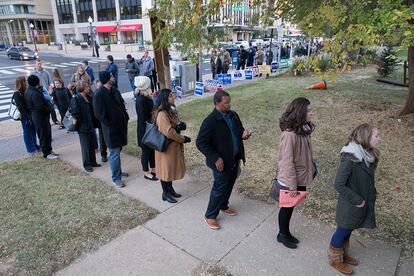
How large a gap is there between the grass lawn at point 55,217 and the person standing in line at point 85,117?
42 centimetres

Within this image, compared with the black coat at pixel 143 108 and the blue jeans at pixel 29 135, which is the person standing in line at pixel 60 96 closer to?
the blue jeans at pixel 29 135

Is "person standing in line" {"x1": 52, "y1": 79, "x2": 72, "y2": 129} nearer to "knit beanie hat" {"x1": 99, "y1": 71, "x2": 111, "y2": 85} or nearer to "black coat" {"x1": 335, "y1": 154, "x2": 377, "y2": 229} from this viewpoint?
"knit beanie hat" {"x1": 99, "y1": 71, "x2": 111, "y2": 85}

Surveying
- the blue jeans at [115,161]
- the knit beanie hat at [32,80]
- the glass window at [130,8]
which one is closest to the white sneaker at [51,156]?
the knit beanie hat at [32,80]

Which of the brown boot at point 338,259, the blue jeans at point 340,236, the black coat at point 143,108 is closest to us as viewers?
the blue jeans at point 340,236

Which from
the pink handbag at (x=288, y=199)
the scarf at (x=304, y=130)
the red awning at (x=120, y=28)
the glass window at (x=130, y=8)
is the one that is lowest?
the pink handbag at (x=288, y=199)

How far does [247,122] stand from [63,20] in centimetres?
6956

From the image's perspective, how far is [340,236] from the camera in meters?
3.19

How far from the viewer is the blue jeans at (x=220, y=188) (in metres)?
3.83

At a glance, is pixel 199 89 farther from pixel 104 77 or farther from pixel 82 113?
pixel 104 77

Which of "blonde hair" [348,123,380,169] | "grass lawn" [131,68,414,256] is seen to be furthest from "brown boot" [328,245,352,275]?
"blonde hair" [348,123,380,169]

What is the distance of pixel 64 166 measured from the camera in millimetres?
6230

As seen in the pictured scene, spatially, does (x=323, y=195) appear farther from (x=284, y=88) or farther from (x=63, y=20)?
(x=63, y=20)

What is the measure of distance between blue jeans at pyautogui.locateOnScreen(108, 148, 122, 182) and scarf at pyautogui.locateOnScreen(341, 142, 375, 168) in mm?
3620

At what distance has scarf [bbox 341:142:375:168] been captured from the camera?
283 cm
